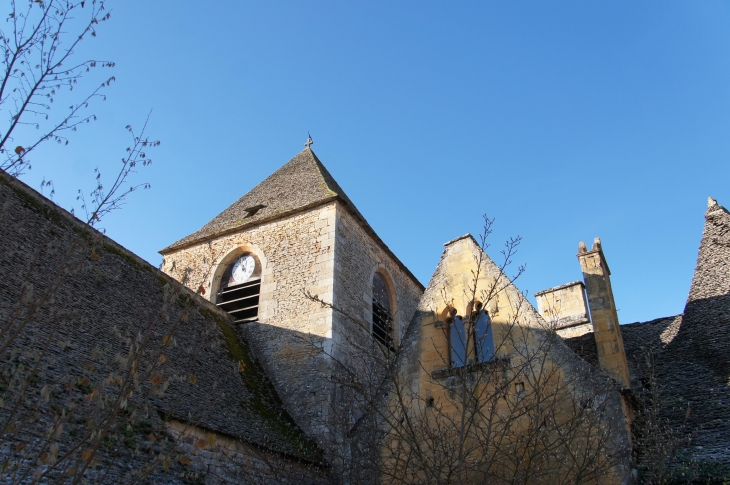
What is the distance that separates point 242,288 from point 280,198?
99.1 inches

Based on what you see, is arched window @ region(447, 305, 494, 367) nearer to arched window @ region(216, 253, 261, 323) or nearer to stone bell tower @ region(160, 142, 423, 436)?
stone bell tower @ region(160, 142, 423, 436)

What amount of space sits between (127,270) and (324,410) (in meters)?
3.90

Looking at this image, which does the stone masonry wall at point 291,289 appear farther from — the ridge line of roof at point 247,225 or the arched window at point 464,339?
the arched window at point 464,339

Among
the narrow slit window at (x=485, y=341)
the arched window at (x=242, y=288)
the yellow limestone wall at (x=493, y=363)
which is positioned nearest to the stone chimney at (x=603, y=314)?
the yellow limestone wall at (x=493, y=363)

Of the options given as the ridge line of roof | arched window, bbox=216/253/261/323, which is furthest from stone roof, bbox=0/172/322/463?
the ridge line of roof

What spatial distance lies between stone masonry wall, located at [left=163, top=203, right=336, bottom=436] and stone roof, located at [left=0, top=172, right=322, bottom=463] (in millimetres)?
346

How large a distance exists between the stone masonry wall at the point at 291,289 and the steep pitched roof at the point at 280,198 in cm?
18

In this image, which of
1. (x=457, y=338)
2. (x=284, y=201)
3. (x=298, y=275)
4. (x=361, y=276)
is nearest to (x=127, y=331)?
(x=457, y=338)

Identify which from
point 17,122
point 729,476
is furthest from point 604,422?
point 17,122

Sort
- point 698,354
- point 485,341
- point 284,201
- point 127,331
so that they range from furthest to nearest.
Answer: point 284,201 < point 698,354 < point 485,341 < point 127,331

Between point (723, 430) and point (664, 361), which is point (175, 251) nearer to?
point (664, 361)

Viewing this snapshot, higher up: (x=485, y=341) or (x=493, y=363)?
(x=485, y=341)

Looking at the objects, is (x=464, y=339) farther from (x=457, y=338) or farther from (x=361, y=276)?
(x=361, y=276)

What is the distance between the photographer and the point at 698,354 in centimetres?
862
